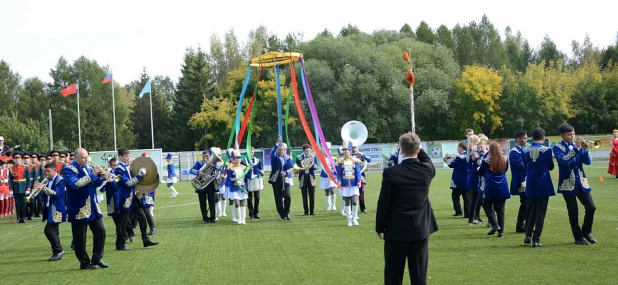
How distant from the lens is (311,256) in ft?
35.0

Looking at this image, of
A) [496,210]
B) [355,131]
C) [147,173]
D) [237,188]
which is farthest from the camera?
[355,131]

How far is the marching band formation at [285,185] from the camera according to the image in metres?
10.1

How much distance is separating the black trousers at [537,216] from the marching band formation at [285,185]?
2 cm

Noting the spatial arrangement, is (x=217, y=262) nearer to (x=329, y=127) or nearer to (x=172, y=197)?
(x=172, y=197)

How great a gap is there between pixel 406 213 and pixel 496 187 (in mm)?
6096

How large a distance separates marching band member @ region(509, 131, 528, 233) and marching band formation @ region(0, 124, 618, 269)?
0.7 inches

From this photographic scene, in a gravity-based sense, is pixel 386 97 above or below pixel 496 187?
above

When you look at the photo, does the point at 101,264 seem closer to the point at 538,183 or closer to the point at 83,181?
the point at 83,181

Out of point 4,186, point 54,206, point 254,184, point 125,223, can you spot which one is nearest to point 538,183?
point 125,223

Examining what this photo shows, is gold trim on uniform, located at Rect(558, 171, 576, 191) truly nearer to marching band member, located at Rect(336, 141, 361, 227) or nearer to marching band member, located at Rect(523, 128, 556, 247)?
marching band member, located at Rect(523, 128, 556, 247)

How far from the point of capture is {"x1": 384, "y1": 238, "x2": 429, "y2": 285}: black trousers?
6367mm

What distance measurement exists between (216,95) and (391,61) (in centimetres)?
1899

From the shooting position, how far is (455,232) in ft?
42.5

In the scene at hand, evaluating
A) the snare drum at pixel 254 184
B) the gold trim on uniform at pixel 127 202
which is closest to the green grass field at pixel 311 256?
the gold trim on uniform at pixel 127 202
